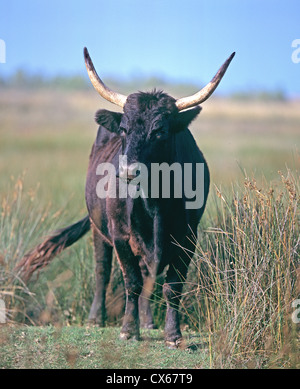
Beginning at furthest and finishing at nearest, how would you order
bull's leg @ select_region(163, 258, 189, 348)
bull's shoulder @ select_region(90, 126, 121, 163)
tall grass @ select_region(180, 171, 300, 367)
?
bull's shoulder @ select_region(90, 126, 121, 163)
bull's leg @ select_region(163, 258, 189, 348)
tall grass @ select_region(180, 171, 300, 367)

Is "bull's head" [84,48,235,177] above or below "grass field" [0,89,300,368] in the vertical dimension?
above

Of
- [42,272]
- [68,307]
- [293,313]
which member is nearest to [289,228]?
[293,313]

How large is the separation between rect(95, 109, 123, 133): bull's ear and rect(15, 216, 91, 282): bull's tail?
2.02 meters

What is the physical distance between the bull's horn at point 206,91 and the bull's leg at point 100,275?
7.24ft

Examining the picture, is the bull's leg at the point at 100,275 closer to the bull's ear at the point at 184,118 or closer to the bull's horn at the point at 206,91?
the bull's ear at the point at 184,118

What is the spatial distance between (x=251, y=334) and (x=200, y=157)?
234 cm

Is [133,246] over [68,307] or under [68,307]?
over

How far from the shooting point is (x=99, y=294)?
7605 mm

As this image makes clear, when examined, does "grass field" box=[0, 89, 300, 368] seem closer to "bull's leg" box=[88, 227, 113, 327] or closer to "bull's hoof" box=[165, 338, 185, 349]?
"bull's hoof" box=[165, 338, 185, 349]

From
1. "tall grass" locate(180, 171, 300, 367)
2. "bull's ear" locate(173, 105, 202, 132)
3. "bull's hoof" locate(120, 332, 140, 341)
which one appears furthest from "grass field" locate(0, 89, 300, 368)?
"bull's ear" locate(173, 105, 202, 132)

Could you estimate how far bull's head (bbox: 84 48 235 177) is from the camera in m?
5.86

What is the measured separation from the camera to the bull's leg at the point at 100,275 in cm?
752

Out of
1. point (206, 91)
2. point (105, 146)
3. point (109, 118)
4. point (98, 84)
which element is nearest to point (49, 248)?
point (105, 146)

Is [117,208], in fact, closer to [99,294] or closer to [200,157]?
[200,157]
